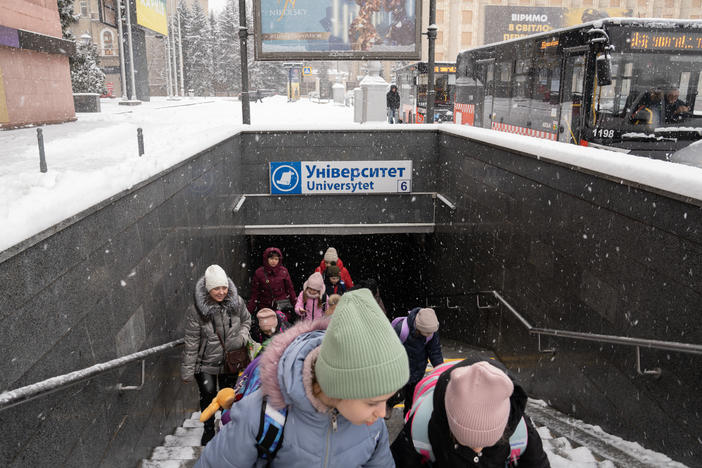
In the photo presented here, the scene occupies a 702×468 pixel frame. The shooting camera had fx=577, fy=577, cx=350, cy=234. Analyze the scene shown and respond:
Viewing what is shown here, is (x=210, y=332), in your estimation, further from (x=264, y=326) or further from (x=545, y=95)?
(x=545, y=95)

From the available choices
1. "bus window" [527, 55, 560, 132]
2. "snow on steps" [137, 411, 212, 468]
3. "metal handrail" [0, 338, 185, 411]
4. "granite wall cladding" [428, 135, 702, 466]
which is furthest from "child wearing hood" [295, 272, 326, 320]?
"bus window" [527, 55, 560, 132]

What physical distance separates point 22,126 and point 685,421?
37.5 ft

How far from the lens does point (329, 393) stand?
1952 millimetres

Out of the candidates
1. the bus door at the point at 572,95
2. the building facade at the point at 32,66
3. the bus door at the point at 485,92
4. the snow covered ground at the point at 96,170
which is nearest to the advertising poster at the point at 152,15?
the building facade at the point at 32,66

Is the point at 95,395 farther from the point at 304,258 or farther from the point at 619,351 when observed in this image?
the point at 304,258

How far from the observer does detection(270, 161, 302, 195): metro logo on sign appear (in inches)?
409

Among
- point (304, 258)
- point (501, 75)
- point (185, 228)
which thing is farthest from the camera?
point (501, 75)

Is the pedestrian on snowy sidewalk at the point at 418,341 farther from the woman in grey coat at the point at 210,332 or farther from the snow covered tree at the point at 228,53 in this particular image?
the snow covered tree at the point at 228,53

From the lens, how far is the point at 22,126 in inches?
426

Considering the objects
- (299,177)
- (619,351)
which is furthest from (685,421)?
(299,177)

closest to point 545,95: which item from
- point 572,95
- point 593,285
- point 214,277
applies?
point 572,95

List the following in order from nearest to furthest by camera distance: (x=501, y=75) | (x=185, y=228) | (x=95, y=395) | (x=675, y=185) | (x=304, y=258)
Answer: (x=95, y=395) < (x=675, y=185) < (x=185, y=228) < (x=304, y=258) < (x=501, y=75)

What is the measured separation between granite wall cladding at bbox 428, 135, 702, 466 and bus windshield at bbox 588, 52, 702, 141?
4.67 meters

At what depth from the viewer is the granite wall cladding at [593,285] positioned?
12.1ft
